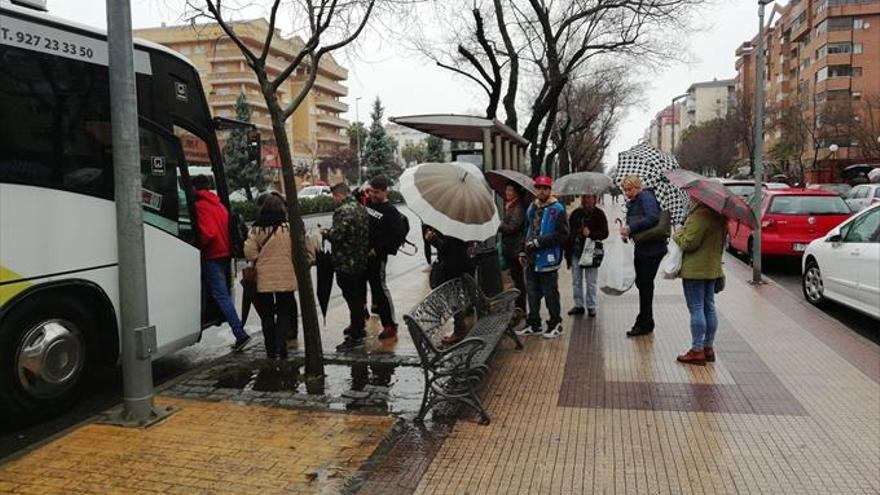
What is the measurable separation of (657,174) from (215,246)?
4.80 meters

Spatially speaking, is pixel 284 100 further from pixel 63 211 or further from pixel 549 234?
pixel 63 211

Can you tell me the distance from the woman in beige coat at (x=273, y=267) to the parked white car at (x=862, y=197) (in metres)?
18.5

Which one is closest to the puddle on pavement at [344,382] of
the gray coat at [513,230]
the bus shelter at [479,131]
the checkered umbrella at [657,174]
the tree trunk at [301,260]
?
the tree trunk at [301,260]

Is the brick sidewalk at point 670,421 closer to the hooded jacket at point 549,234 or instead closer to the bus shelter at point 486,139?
the hooded jacket at point 549,234

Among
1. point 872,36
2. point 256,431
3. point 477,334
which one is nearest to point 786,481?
point 477,334

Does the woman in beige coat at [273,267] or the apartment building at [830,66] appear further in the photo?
the apartment building at [830,66]

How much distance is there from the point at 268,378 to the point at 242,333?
4.32 ft

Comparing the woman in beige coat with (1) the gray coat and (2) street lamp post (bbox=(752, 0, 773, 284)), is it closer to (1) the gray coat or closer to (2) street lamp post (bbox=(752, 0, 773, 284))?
(1) the gray coat

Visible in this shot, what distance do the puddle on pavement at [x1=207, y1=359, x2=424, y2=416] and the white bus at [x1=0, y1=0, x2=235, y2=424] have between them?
745 millimetres

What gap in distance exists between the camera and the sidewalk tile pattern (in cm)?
407

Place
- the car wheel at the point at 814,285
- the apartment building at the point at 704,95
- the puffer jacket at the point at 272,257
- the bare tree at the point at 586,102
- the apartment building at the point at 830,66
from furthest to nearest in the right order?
the apartment building at the point at 704,95
the apartment building at the point at 830,66
the bare tree at the point at 586,102
the car wheel at the point at 814,285
the puffer jacket at the point at 272,257

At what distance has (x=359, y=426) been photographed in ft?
16.2

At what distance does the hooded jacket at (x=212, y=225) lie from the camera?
6.96 meters

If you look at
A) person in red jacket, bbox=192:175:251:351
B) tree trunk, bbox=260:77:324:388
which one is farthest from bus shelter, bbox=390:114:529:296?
person in red jacket, bbox=192:175:251:351
